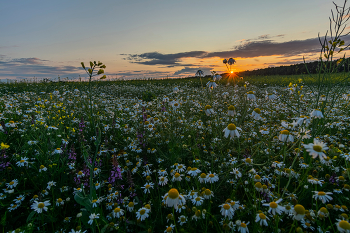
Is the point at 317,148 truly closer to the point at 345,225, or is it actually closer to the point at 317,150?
the point at 317,150

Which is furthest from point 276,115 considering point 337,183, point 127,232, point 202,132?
point 127,232

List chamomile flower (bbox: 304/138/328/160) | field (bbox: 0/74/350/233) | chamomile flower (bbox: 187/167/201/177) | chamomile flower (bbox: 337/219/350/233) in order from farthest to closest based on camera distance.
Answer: chamomile flower (bbox: 187/167/201/177) → field (bbox: 0/74/350/233) → chamomile flower (bbox: 304/138/328/160) → chamomile flower (bbox: 337/219/350/233)

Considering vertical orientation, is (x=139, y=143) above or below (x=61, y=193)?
above

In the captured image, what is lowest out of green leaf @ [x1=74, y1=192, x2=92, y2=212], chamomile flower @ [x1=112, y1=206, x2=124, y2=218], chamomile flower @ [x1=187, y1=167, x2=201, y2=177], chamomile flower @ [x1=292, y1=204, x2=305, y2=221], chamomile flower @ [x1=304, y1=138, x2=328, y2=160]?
chamomile flower @ [x1=112, y1=206, x2=124, y2=218]

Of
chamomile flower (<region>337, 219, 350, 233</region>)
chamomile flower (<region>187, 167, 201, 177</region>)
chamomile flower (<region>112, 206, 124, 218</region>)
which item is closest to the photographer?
chamomile flower (<region>337, 219, 350, 233</region>)

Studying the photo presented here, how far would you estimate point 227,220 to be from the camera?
1.72m

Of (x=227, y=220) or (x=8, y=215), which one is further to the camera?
(x=8, y=215)

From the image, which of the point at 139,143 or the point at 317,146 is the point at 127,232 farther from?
the point at 317,146

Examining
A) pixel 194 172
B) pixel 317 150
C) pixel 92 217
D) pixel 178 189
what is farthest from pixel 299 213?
pixel 92 217

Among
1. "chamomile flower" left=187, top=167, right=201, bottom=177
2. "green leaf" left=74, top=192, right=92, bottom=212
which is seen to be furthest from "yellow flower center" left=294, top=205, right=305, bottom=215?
"green leaf" left=74, top=192, right=92, bottom=212

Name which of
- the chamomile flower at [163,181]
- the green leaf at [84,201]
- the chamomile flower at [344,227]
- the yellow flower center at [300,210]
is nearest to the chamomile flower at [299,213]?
the yellow flower center at [300,210]

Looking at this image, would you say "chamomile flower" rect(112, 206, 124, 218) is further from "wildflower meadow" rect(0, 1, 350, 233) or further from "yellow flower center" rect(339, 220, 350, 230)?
"yellow flower center" rect(339, 220, 350, 230)

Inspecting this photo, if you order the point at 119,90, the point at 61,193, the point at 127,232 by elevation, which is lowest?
the point at 127,232

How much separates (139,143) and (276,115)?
4486mm
